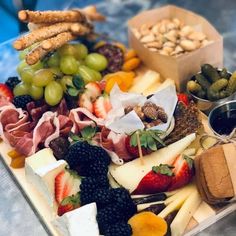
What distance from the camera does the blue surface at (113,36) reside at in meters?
1.02

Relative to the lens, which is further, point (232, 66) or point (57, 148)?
point (232, 66)

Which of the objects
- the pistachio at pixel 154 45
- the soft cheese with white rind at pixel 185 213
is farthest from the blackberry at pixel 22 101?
the soft cheese with white rind at pixel 185 213

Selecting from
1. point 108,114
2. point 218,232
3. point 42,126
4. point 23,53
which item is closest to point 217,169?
point 218,232

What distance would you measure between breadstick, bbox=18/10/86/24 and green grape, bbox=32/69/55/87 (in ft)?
0.39

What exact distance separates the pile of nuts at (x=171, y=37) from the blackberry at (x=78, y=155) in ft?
1.24

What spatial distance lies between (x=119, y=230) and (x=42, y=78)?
16.8 inches

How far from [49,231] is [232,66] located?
621 millimetres

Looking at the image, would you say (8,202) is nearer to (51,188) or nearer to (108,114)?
(51,188)

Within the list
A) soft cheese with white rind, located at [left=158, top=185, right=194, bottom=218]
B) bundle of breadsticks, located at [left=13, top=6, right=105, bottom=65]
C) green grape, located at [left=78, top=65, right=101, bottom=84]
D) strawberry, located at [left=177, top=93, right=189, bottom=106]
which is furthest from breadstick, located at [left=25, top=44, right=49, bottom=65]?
soft cheese with white rind, located at [left=158, top=185, right=194, bottom=218]

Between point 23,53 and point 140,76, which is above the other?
point 23,53

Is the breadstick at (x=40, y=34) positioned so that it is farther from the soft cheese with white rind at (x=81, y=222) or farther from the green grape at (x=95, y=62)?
the soft cheese with white rind at (x=81, y=222)

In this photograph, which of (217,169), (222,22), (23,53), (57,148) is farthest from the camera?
(222,22)

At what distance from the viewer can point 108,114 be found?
112 centimetres

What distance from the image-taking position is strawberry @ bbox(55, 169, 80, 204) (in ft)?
3.26
